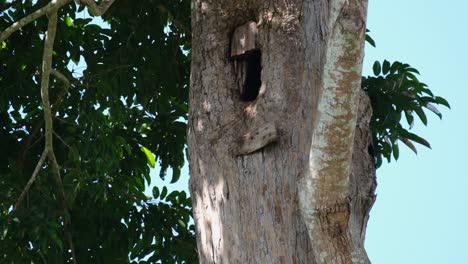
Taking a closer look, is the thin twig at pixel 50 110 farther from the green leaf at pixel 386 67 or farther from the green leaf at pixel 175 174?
the green leaf at pixel 386 67

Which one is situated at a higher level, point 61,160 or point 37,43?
point 37,43

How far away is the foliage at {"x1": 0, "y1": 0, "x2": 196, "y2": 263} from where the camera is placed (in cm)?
736

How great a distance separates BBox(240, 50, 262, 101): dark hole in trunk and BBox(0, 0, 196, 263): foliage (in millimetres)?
1860

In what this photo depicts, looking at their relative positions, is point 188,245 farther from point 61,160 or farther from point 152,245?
point 61,160

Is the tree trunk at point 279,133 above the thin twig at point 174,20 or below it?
below

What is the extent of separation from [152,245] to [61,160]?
926 mm

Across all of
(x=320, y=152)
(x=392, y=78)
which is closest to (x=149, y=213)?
(x=392, y=78)

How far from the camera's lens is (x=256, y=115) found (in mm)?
5336

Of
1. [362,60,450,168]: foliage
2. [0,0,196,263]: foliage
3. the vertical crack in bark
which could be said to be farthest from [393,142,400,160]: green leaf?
the vertical crack in bark

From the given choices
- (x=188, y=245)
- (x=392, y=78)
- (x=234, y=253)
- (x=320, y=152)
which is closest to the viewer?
(x=320, y=152)

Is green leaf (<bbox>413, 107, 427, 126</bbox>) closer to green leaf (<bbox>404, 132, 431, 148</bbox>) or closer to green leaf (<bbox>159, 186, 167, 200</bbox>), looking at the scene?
green leaf (<bbox>404, 132, 431, 148</bbox>)

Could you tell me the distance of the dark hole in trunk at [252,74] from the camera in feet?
18.2

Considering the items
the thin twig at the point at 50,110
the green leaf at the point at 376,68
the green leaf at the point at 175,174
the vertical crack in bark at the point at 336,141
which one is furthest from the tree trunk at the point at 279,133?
the green leaf at the point at 175,174

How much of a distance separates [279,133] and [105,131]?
2509 millimetres
